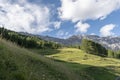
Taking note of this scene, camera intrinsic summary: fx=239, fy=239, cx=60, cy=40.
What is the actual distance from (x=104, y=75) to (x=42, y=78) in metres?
54.9

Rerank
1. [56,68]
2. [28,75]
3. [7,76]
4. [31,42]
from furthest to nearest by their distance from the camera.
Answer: [31,42], [56,68], [28,75], [7,76]

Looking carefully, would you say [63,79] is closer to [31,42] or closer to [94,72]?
[94,72]

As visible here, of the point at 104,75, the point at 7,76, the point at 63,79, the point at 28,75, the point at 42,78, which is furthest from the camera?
the point at 104,75

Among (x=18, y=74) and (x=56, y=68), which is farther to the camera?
(x=56, y=68)

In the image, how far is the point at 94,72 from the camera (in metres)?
64.2

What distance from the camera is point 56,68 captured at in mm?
14867

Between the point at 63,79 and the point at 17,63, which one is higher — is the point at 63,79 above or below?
below

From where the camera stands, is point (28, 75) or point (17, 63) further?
point (17, 63)

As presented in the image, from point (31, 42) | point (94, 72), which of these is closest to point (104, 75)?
point (94, 72)

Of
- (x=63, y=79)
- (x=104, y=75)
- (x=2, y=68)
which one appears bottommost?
(x=104, y=75)

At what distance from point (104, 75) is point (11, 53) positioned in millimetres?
54245

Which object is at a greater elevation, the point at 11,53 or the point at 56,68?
the point at 11,53

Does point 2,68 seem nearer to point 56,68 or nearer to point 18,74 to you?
point 18,74

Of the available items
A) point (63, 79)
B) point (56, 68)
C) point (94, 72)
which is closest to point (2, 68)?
point (63, 79)
